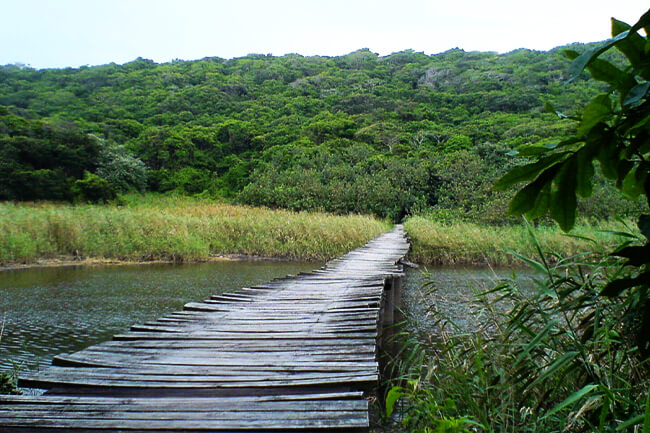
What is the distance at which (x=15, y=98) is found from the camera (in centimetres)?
3177

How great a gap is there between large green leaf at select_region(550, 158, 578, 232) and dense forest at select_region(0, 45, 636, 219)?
17.4 meters

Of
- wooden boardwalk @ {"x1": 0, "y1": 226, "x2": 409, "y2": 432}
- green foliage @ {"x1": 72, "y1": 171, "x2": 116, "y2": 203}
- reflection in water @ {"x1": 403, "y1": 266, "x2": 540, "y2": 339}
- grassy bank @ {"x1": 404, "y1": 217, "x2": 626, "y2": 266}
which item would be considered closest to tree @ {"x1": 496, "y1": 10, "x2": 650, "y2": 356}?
wooden boardwalk @ {"x1": 0, "y1": 226, "x2": 409, "y2": 432}

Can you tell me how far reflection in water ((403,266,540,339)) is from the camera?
321cm

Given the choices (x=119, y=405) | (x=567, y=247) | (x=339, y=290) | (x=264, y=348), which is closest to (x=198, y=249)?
(x=339, y=290)

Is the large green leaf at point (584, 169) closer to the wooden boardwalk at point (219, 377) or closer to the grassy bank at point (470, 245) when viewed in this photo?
the wooden boardwalk at point (219, 377)

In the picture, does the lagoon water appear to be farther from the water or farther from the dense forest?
the dense forest

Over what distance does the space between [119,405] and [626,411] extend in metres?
1.73

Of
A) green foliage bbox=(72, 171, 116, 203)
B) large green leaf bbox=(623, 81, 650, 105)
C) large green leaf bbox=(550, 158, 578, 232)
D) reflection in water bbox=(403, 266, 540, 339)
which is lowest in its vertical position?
reflection in water bbox=(403, 266, 540, 339)

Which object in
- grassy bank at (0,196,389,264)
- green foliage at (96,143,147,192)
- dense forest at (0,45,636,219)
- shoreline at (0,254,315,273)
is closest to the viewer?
shoreline at (0,254,315,273)

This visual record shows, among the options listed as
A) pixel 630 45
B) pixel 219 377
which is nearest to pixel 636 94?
pixel 630 45

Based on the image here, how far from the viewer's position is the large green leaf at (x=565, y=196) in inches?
36.8

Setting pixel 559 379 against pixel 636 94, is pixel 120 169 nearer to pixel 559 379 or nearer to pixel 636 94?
pixel 559 379

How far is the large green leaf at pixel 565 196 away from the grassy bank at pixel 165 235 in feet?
34.4

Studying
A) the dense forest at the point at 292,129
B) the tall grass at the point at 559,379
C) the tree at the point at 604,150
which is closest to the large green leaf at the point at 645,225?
the tree at the point at 604,150
